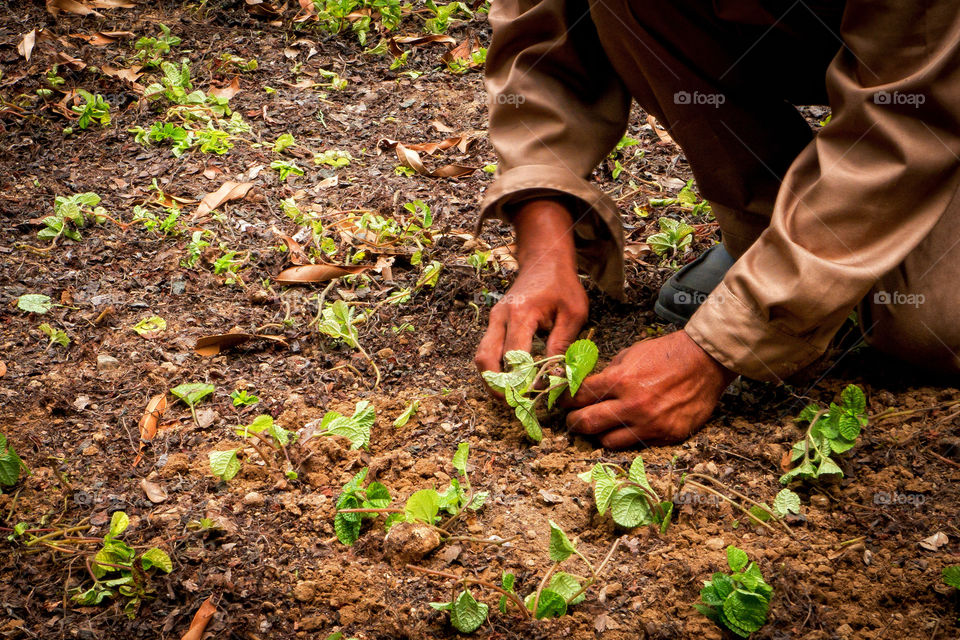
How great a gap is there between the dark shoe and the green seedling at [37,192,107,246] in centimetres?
183

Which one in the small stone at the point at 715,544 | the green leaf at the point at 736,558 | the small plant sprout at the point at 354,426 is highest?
the green leaf at the point at 736,558

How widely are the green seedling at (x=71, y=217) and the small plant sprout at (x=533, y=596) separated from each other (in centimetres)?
179

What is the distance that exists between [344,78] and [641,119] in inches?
50.9

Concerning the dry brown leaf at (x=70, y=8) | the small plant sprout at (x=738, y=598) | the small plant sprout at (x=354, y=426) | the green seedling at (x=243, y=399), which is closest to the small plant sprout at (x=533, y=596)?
the small plant sprout at (x=738, y=598)

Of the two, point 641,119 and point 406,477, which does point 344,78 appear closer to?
point 641,119

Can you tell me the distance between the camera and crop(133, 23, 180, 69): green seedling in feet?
11.3

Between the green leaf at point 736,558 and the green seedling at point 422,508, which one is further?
the green seedling at point 422,508

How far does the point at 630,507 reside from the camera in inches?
59.6

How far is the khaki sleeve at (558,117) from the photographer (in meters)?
2.01

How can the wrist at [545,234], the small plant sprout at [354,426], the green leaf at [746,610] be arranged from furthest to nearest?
the wrist at [545,234] < the small plant sprout at [354,426] < the green leaf at [746,610]

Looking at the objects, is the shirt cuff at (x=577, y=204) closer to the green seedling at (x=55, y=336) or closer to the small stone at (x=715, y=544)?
the small stone at (x=715, y=544)

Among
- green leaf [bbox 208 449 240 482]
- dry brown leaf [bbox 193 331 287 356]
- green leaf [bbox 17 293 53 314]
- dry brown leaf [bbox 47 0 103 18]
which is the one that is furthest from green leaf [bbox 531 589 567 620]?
dry brown leaf [bbox 47 0 103 18]

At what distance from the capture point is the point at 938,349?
1833 mm

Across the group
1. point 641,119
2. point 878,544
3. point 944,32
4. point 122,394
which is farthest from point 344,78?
point 878,544
